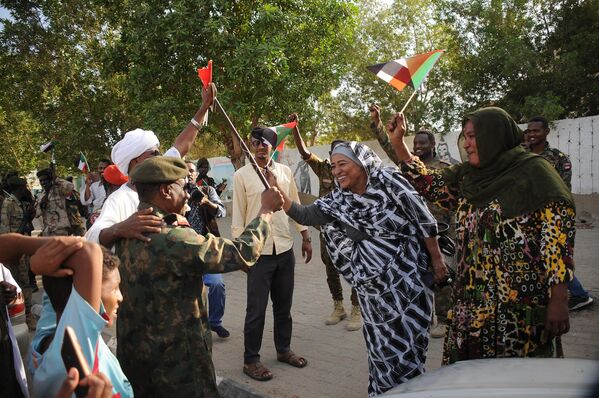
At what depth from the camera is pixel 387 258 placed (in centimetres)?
281

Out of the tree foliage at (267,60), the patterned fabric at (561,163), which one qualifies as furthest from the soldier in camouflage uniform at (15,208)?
the patterned fabric at (561,163)

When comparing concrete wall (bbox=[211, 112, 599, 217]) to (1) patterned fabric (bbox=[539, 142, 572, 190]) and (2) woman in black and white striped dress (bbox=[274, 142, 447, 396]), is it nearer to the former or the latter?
(1) patterned fabric (bbox=[539, 142, 572, 190])

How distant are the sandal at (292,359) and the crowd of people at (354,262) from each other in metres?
1.16

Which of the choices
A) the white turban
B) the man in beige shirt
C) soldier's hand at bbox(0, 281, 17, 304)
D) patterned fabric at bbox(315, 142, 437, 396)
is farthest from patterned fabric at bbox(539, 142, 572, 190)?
soldier's hand at bbox(0, 281, 17, 304)

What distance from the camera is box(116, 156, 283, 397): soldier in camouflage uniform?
2.08m

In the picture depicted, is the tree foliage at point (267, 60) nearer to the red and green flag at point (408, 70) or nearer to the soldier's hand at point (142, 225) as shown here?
the red and green flag at point (408, 70)

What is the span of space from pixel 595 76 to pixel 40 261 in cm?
1581

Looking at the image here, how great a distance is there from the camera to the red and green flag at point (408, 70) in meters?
3.70

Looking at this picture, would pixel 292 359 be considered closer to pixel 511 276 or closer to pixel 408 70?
pixel 511 276

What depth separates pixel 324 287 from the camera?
693 centimetres

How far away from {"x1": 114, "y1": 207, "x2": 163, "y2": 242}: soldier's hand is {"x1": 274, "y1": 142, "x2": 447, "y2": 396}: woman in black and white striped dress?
1307 mm

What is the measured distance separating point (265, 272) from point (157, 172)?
197cm

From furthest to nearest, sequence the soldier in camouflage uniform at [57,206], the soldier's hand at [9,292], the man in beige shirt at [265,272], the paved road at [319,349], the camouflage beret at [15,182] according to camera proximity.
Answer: the camouflage beret at [15,182]
the soldier in camouflage uniform at [57,206]
the man in beige shirt at [265,272]
the paved road at [319,349]
the soldier's hand at [9,292]

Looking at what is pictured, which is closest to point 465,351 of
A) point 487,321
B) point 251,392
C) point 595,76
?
point 487,321
